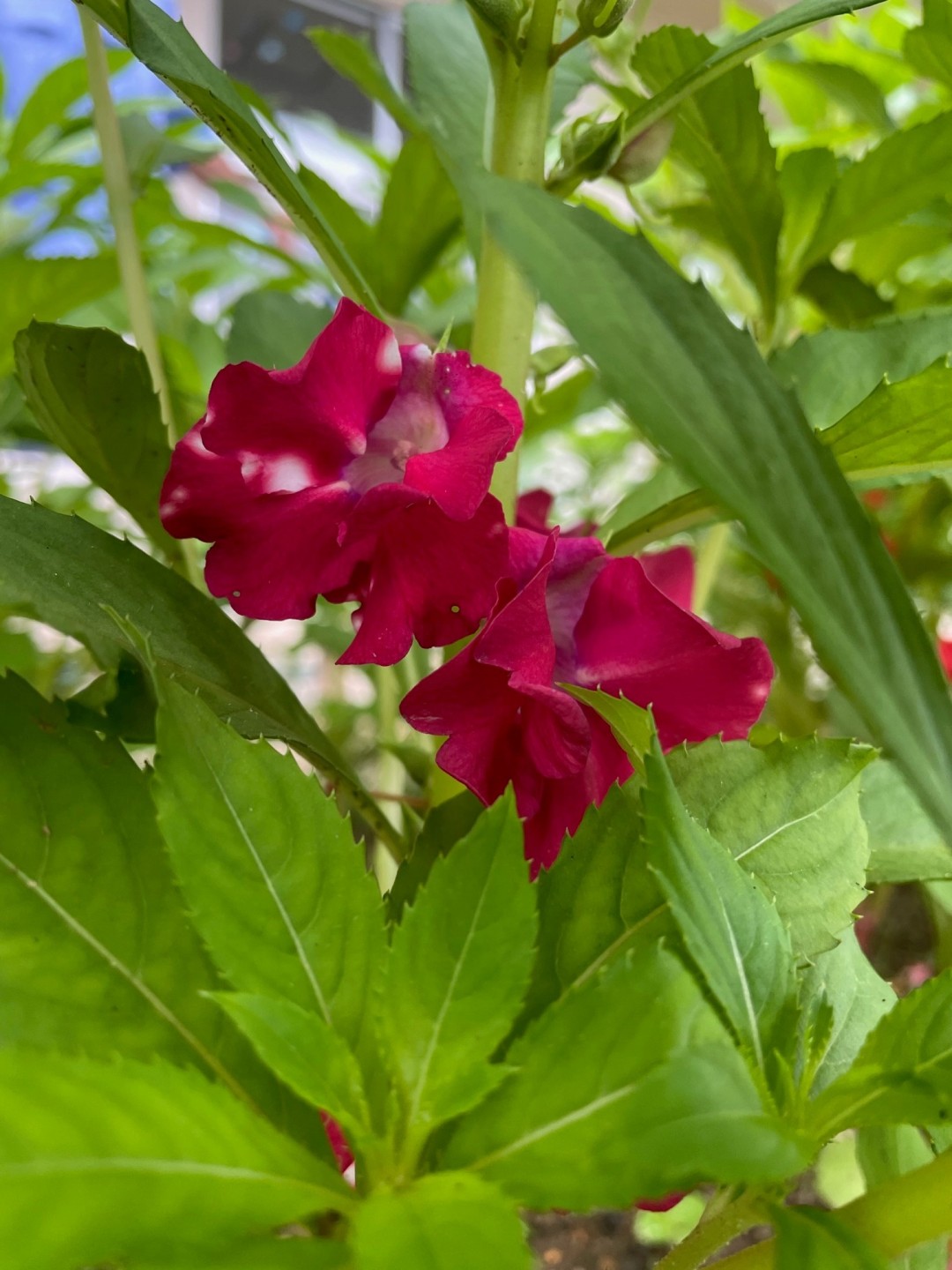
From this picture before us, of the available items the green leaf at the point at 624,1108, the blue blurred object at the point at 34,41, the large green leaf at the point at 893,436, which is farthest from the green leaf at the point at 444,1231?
the blue blurred object at the point at 34,41

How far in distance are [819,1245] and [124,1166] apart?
0.14m

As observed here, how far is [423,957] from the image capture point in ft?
0.72

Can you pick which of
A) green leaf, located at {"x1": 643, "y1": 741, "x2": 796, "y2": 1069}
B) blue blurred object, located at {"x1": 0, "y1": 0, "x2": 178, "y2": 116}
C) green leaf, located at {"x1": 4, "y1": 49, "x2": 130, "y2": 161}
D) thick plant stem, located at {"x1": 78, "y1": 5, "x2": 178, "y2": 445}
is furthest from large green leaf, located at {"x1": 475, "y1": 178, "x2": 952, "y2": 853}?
blue blurred object, located at {"x1": 0, "y1": 0, "x2": 178, "y2": 116}

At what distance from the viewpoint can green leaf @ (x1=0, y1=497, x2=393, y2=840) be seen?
0.86ft

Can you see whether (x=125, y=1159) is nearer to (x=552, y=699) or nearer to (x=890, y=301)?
(x=552, y=699)

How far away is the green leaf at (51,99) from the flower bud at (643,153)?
1.73 ft

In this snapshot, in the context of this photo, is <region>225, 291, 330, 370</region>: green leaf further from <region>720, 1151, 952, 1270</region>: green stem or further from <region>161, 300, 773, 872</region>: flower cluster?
<region>720, 1151, 952, 1270</region>: green stem

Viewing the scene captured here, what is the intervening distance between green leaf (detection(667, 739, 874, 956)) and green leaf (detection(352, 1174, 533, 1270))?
127 mm

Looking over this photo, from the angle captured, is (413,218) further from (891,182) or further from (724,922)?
(724,922)

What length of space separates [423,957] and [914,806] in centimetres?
26

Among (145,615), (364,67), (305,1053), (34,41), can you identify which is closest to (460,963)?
(305,1053)

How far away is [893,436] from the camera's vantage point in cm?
32

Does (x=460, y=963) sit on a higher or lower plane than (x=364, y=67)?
lower

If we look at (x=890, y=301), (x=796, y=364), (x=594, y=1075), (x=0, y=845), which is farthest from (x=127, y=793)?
(x=890, y=301)
